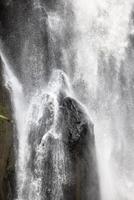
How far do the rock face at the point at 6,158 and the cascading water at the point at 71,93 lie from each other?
0.64 meters

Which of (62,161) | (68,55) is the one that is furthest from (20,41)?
(62,161)

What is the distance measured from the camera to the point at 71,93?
2111 cm

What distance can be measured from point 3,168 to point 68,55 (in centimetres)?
837

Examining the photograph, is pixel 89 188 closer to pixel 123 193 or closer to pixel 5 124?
pixel 123 193

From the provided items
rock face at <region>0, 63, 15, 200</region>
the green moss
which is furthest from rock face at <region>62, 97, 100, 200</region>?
the green moss

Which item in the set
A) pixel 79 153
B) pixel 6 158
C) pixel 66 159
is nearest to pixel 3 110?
pixel 6 158

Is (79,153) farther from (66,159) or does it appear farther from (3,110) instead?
(3,110)

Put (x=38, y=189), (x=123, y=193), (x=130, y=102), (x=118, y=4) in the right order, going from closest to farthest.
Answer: (x=38, y=189) < (x=123, y=193) < (x=130, y=102) < (x=118, y=4)

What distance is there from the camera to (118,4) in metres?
25.7

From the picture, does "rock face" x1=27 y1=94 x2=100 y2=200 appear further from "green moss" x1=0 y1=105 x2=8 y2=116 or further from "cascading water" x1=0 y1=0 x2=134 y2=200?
"green moss" x1=0 y1=105 x2=8 y2=116

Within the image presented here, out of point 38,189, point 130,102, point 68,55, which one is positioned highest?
point 68,55

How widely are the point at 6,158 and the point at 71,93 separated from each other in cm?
579

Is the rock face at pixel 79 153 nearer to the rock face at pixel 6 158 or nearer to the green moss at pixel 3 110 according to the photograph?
the rock face at pixel 6 158

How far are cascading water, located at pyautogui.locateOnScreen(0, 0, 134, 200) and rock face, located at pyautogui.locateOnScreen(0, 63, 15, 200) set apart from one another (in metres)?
0.64
